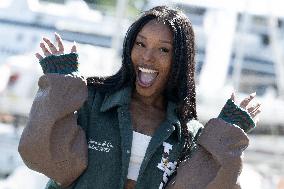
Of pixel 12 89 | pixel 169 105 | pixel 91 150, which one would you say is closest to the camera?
pixel 91 150

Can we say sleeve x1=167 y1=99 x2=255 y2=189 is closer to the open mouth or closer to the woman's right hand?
the open mouth

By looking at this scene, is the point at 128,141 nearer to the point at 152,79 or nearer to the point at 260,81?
the point at 152,79

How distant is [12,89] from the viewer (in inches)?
487

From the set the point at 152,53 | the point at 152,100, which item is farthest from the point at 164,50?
the point at 152,100

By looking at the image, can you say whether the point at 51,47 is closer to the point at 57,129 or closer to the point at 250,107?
the point at 57,129

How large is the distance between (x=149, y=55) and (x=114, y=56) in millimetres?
6446

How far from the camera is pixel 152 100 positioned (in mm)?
2727

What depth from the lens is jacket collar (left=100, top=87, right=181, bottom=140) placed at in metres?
2.60

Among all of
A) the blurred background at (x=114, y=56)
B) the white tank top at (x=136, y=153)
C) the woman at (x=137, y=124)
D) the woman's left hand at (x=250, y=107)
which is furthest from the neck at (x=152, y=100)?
the blurred background at (x=114, y=56)

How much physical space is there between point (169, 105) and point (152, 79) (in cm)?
15

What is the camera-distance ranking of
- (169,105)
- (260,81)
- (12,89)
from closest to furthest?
(169,105) < (12,89) < (260,81)

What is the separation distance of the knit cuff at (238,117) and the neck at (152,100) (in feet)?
0.81

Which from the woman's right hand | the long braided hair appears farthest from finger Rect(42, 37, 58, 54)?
the long braided hair

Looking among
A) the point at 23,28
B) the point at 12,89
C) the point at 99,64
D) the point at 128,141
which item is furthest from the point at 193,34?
the point at 23,28
